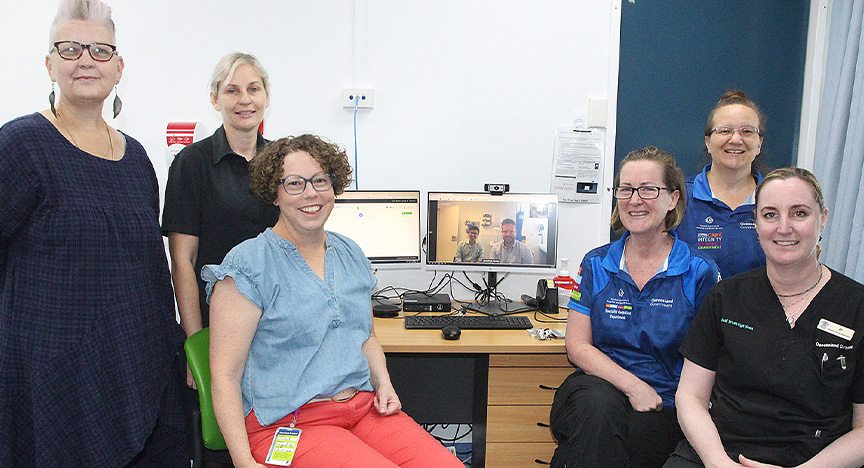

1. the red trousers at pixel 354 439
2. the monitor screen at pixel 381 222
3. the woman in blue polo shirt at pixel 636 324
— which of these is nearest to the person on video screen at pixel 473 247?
the monitor screen at pixel 381 222

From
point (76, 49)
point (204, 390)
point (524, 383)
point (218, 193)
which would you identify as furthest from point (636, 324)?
point (76, 49)

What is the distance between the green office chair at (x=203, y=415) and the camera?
1435 mm

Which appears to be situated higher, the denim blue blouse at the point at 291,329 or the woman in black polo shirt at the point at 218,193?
the woman in black polo shirt at the point at 218,193

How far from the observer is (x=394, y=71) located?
2688 mm

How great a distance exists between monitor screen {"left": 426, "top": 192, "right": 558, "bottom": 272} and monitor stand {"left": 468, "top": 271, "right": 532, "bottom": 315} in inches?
4.9

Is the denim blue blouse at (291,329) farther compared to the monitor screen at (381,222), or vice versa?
→ the monitor screen at (381,222)

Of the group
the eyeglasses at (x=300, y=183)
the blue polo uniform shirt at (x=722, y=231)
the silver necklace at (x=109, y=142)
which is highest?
the silver necklace at (x=109, y=142)

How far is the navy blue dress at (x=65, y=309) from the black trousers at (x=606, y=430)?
1200mm

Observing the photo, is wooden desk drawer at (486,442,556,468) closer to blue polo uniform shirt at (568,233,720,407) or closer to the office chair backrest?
blue polo uniform shirt at (568,233,720,407)

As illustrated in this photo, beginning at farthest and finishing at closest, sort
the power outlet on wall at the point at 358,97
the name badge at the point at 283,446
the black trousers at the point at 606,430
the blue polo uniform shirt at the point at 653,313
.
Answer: the power outlet on wall at the point at 358,97 < the blue polo uniform shirt at the point at 653,313 < the black trousers at the point at 606,430 < the name badge at the point at 283,446

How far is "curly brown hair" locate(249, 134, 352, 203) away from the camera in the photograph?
1.52 meters

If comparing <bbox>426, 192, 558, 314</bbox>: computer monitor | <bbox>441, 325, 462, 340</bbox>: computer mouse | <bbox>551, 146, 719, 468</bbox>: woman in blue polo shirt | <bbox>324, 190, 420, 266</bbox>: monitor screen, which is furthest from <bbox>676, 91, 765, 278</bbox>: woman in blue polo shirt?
<bbox>324, 190, 420, 266</bbox>: monitor screen

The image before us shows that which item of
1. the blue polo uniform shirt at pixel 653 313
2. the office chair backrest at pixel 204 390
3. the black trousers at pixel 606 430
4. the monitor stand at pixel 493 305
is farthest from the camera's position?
the monitor stand at pixel 493 305

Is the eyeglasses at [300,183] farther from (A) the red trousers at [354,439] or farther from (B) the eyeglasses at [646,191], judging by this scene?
(B) the eyeglasses at [646,191]
